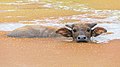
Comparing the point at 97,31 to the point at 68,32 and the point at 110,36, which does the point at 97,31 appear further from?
the point at 68,32

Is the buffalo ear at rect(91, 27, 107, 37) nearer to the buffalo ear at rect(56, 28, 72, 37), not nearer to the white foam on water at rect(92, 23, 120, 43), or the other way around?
the white foam on water at rect(92, 23, 120, 43)

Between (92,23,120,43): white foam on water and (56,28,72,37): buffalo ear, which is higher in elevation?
(56,28,72,37): buffalo ear

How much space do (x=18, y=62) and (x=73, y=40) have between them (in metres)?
3.16

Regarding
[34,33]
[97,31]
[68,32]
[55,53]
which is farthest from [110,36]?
[55,53]

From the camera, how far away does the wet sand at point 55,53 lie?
8398 mm

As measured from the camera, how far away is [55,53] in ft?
31.3

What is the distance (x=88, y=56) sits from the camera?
9188 millimetres

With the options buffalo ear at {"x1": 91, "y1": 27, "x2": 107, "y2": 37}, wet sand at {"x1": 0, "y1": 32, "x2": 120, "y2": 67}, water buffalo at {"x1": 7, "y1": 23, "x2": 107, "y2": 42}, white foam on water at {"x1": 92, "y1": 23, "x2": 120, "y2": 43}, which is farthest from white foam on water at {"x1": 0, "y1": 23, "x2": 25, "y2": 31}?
buffalo ear at {"x1": 91, "y1": 27, "x2": 107, "y2": 37}

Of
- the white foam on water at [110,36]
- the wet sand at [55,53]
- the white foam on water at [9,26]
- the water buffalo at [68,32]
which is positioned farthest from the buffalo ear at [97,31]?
the white foam on water at [9,26]

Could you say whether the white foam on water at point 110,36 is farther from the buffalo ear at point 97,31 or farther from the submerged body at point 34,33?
the submerged body at point 34,33

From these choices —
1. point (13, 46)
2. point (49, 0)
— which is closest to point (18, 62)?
point (13, 46)

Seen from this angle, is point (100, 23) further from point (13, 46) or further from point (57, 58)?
point (57, 58)

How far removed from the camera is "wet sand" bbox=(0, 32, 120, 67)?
27.6 feet

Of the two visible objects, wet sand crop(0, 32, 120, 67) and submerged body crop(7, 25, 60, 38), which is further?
submerged body crop(7, 25, 60, 38)
